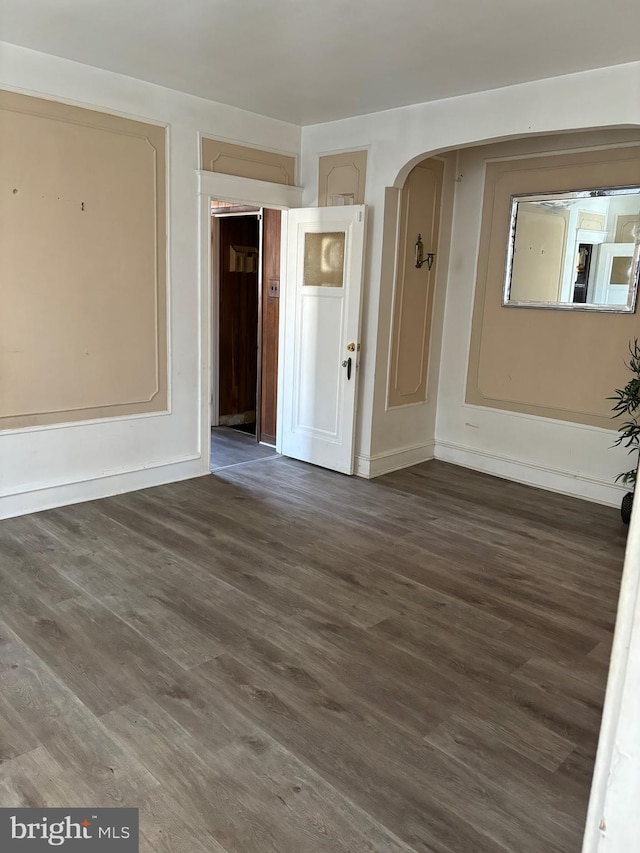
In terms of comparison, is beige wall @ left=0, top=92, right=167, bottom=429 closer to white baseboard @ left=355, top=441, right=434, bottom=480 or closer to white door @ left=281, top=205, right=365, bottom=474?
white door @ left=281, top=205, right=365, bottom=474

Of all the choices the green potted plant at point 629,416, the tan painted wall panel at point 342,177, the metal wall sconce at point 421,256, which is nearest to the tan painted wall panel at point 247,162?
the tan painted wall panel at point 342,177

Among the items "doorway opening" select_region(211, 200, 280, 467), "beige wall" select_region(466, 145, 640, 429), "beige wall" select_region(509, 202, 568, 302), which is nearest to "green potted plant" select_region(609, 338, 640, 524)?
"beige wall" select_region(466, 145, 640, 429)

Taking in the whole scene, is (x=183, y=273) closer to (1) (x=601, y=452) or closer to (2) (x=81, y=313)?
(2) (x=81, y=313)

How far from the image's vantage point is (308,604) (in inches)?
123

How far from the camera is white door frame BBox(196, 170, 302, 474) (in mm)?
4688

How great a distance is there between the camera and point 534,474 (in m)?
5.19

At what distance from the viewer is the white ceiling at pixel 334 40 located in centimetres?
297

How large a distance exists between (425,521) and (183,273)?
97.7 inches

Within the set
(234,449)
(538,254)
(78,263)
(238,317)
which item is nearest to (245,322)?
(238,317)

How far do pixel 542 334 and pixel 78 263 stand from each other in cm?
346

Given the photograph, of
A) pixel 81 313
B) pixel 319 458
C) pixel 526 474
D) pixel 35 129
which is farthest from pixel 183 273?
pixel 526 474

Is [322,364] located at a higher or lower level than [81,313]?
lower

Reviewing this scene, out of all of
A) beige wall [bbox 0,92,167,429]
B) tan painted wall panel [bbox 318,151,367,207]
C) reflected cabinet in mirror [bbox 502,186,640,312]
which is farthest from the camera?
tan painted wall panel [bbox 318,151,367,207]

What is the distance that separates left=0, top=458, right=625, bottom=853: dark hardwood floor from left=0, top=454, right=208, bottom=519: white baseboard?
11 cm
